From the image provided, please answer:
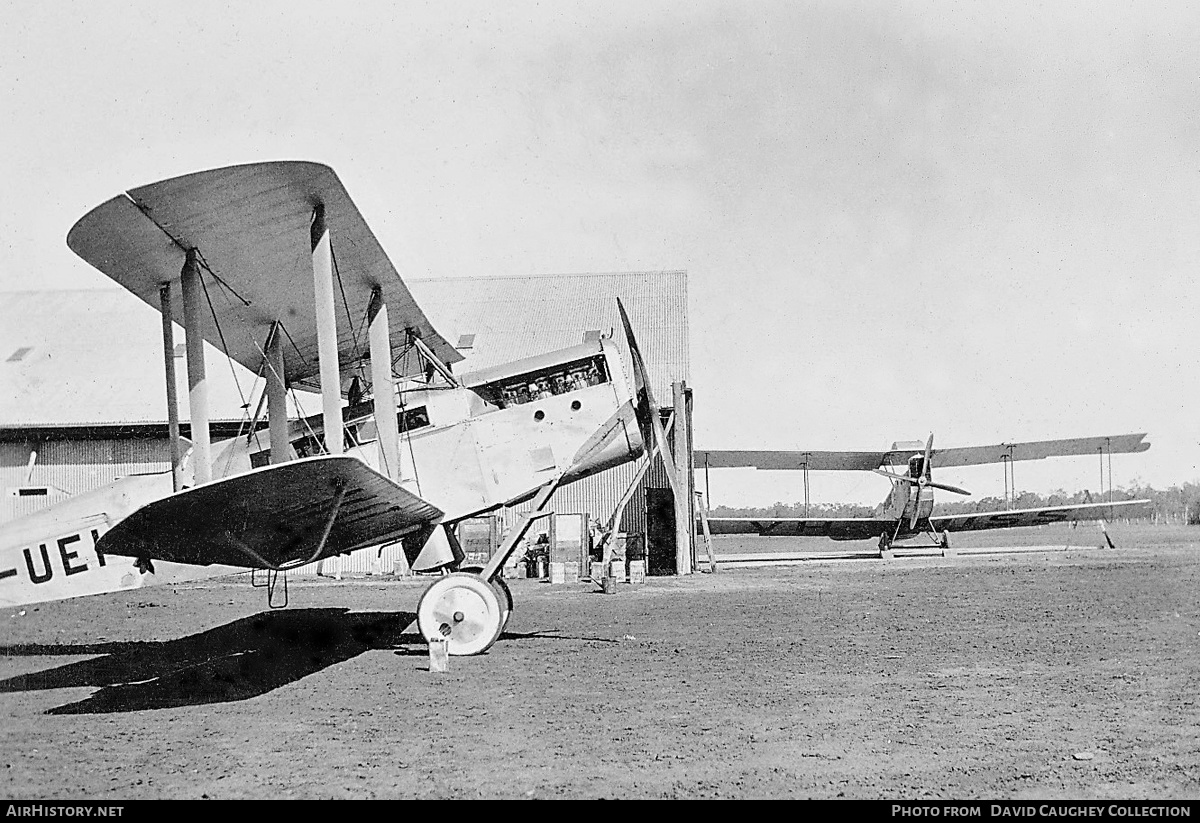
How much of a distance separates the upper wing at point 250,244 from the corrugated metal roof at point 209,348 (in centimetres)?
1533

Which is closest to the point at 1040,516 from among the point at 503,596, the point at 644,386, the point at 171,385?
the point at 644,386

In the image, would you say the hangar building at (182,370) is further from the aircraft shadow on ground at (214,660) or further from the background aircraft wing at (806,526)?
the aircraft shadow on ground at (214,660)

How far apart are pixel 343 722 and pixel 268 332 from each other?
20.4ft

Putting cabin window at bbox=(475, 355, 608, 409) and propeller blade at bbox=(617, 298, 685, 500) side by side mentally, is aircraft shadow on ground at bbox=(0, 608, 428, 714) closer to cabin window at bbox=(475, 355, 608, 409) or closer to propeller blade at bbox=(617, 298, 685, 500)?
cabin window at bbox=(475, 355, 608, 409)

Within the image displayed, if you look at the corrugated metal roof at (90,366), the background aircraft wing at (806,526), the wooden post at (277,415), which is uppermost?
the corrugated metal roof at (90,366)

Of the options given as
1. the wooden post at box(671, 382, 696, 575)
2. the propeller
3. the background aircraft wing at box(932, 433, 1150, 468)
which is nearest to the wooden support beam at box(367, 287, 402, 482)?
the wooden post at box(671, 382, 696, 575)

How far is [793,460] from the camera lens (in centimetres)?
3525

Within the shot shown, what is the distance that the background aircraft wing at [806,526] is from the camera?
34.4 metres

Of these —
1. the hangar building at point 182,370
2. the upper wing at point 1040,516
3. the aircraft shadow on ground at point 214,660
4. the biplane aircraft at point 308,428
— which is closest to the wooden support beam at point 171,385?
the biplane aircraft at point 308,428

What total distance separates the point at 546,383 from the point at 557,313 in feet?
63.6

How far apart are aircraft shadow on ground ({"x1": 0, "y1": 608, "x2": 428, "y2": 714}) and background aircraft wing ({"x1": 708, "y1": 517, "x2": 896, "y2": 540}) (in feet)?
69.9

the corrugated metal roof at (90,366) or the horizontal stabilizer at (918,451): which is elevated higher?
the corrugated metal roof at (90,366)
